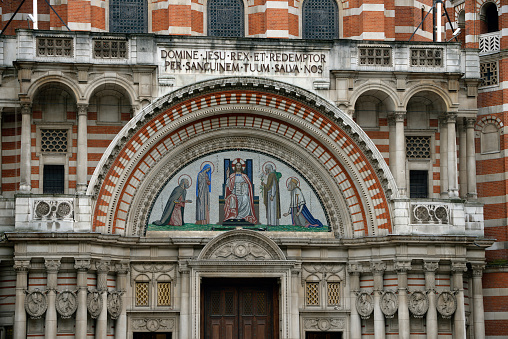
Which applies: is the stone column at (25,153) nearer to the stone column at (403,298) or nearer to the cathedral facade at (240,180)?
the cathedral facade at (240,180)

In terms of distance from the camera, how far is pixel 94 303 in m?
30.8

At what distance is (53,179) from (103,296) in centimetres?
412

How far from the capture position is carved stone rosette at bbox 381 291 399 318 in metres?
31.8

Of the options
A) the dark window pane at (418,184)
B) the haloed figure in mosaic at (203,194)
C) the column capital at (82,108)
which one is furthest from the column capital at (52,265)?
the dark window pane at (418,184)

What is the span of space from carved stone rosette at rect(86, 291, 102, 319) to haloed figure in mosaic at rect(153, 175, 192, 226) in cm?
318

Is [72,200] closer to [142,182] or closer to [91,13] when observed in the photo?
[142,182]

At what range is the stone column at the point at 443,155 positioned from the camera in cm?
3306

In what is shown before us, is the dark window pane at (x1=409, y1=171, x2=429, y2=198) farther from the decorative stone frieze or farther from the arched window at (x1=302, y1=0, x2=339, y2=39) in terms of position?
the arched window at (x1=302, y1=0, x2=339, y2=39)

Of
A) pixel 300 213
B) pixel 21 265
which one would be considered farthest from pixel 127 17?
pixel 21 265

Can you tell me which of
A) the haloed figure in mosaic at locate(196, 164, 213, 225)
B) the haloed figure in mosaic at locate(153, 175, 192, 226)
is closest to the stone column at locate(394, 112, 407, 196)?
the haloed figure in mosaic at locate(196, 164, 213, 225)

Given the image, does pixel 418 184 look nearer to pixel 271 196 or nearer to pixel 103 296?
pixel 271 196

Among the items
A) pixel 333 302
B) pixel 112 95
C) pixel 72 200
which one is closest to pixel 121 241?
pixel 72 200

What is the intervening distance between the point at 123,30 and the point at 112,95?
2658 millimetres

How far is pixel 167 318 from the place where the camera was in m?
32.2
